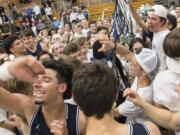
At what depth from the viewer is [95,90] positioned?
1672 mm

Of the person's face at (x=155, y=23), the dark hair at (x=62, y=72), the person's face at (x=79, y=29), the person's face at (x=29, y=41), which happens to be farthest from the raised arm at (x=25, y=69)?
the person's face at (x=79, y=29)

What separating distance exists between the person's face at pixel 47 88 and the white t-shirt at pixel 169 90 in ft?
2.14

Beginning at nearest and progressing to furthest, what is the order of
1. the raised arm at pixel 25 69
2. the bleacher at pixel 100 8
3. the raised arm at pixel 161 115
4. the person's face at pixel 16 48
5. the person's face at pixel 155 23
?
the raised arm at pixel 25 69 < the raised arm at pixel 161 115 < the person's face at pixel 155 23 < the person's face at pixel 16 48 < the bleacher at pixel 100 8

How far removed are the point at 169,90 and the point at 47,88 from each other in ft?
2.49

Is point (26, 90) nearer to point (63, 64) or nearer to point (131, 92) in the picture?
point (63, 64)

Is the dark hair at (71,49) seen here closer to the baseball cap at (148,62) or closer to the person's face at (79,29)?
the baseball cap at (148,62)

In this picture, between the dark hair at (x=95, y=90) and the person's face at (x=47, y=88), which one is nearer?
the dark hair at (x=95, y=90)

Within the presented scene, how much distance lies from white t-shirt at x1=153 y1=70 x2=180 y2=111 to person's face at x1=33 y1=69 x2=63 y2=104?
0.65 metres

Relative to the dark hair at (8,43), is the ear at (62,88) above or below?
above

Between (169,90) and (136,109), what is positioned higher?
(169,90)

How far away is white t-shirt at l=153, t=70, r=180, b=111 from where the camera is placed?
2377 mm

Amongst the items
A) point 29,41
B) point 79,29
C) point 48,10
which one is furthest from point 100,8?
point 29,41

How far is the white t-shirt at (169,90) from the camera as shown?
93.6 inches

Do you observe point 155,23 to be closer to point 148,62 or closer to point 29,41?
point 148,62
